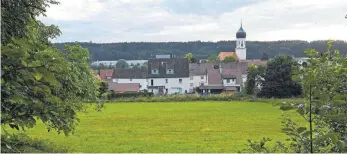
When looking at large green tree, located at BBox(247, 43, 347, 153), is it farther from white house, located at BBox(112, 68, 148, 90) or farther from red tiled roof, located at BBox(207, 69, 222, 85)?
red tiled roof, located at BBox(207, 69, 222, 85)

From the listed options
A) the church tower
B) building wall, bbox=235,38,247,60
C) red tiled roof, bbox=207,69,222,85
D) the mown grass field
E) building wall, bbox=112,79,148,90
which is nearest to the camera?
→ the mown grass field

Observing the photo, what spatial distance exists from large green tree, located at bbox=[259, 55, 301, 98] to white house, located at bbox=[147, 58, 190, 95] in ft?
50.9

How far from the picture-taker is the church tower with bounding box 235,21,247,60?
92.6 m

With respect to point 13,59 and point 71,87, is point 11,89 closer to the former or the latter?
point 13,59

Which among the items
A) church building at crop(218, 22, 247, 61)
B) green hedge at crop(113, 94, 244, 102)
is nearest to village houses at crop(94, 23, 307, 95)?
green hedge at crop(113, 94, 244, 102)

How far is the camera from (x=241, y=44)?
9425 cm

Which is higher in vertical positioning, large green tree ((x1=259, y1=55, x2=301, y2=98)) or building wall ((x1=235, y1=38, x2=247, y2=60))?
building wall ((x1=235, y1=38, x2=247, y2=60))

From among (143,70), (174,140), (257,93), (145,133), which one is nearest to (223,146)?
(174,140)

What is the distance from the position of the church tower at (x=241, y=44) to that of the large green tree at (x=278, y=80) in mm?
48878

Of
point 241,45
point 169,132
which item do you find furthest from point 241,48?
point 169,132

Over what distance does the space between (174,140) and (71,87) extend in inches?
291

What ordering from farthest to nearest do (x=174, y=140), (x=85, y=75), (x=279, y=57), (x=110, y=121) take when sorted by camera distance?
(x=279, y=57) < (x=110, y=121) < (x=174, y=140) < (x=85, y=75)

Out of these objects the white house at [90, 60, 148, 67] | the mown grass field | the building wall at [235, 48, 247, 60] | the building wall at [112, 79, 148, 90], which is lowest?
the mown grass field

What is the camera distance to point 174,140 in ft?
58.2
